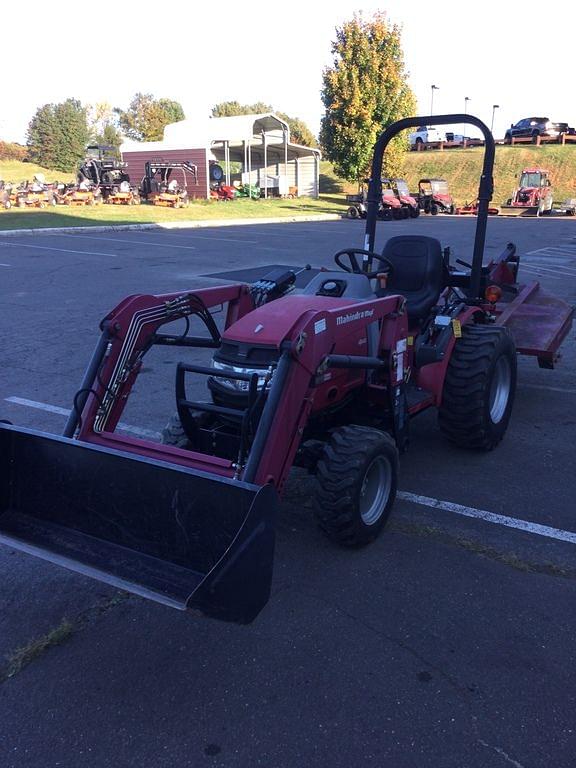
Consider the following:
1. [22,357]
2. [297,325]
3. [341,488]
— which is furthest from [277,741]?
[22,357]

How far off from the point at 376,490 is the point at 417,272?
2117mm

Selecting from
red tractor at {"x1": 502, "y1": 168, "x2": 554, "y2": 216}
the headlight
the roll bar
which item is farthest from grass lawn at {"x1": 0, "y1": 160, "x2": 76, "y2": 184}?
the headlight

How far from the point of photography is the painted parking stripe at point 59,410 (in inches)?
203

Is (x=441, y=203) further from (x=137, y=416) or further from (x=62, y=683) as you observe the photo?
(x=62, y=683)

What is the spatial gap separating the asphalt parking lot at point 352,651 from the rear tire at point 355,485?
0.53 ft

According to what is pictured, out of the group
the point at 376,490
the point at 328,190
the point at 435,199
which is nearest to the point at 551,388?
the point at 376,490

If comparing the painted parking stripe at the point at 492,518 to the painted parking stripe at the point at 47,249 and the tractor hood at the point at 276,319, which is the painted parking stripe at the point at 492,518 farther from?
the painted parking stripe at the point at 47,249

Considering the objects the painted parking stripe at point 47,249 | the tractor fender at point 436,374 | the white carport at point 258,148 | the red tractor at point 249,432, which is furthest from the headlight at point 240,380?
the white carport at point 258,148

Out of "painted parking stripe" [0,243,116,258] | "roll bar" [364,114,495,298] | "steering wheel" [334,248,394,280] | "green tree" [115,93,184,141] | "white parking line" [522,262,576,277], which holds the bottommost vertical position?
"white parking line" [522,262,576,277]

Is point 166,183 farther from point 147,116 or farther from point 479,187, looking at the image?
point 147,116

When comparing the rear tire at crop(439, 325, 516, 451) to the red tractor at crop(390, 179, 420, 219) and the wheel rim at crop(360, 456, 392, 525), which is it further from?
the red tractor at crop(390, 179, 420, 219)

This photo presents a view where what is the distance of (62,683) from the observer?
2.68 m

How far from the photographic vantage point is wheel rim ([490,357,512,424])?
5078 millimetres

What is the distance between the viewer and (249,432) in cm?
341
